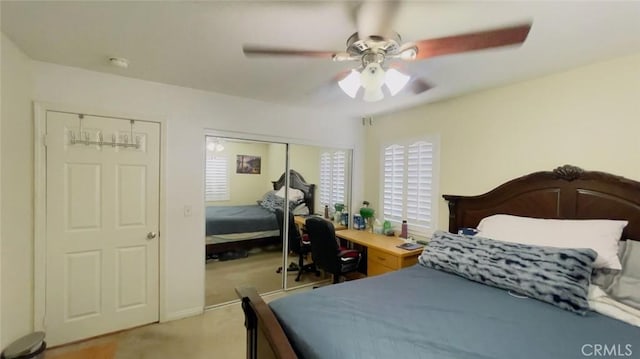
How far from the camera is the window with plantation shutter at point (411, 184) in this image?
3.26m

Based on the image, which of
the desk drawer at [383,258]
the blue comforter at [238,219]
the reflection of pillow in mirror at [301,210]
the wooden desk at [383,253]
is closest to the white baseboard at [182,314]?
the blue comforter at [238,219]

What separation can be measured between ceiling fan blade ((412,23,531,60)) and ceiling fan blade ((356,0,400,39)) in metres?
0.16

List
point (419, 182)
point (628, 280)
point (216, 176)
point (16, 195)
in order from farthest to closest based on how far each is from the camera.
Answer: point (419, 182), point (216, 176), point (16, 195), point (628, 280)

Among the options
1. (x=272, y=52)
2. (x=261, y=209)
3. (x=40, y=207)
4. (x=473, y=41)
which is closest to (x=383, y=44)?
(x=473, y=41)

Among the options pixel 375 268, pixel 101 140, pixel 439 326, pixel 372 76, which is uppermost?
pixel 372 76

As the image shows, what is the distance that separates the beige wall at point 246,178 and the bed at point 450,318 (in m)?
1.77

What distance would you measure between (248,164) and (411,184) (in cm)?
197

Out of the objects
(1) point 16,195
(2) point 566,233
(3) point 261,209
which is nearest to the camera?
(2) point 566,233

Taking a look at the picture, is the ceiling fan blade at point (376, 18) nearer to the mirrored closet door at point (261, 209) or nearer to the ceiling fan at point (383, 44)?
the ceiling fan at point (383, 44)

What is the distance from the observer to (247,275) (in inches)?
144

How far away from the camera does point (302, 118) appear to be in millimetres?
3641

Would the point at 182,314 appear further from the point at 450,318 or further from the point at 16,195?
Answer: the point at 450,318

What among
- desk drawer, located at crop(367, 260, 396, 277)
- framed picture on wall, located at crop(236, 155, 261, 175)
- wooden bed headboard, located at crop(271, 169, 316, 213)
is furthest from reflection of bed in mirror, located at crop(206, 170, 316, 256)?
desk drawer, located at crop(367, 260, 396, 277)

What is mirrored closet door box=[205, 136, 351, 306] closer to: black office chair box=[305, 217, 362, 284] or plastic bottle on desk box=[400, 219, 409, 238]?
black office chair box=[305, 217, 362, 284]
